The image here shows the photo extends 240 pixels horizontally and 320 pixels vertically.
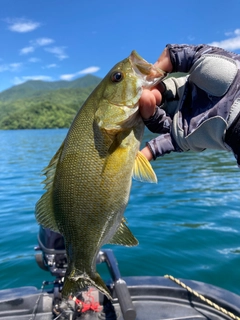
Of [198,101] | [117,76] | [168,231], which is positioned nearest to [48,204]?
[117,76]

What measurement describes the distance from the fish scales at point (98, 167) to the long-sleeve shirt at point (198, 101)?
338mm

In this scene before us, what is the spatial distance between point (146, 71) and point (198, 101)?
571mm

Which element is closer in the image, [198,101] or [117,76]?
[117,76]

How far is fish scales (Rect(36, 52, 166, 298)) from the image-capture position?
2.55 metres

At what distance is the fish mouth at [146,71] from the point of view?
2.62m

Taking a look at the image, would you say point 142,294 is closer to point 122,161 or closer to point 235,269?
point 122,161

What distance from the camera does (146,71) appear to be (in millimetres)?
2639

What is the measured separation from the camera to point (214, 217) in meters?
9.91

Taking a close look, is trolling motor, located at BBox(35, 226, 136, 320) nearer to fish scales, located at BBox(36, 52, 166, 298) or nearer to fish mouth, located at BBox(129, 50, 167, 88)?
fish scales, located at BBox(36, 52, 166, 298)

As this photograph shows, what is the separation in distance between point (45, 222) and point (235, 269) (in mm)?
5125

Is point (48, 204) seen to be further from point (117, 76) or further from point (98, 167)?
point (117, 76)

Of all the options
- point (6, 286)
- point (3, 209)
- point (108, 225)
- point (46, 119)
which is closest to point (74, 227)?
point (108, 225)

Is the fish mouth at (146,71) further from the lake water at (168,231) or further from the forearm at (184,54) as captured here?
the lake water at (168,231)

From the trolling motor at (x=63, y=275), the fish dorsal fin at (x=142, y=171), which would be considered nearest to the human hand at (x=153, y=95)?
the fish dorsal fin at (x=142, y=171)
